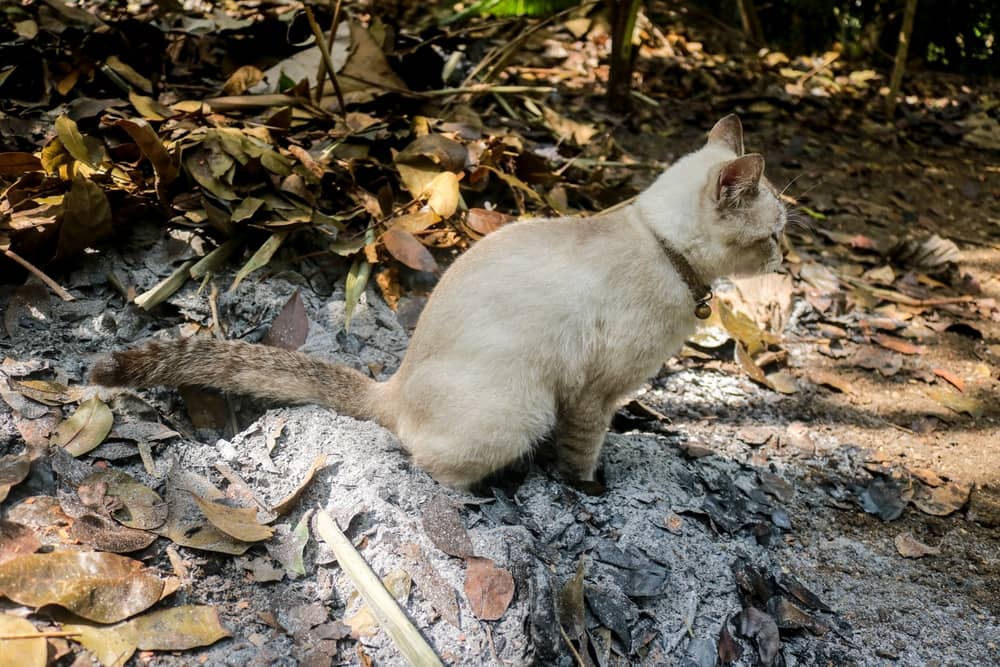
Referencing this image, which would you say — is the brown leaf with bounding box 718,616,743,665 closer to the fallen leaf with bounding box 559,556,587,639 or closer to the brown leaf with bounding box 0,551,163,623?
the fallen leaf with bounding box 559,556,587,639

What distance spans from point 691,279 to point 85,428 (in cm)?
232

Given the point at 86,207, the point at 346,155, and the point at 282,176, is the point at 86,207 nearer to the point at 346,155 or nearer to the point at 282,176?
the point at 282,176

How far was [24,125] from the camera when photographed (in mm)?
3807

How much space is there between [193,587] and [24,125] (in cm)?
259

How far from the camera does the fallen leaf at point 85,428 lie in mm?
2729

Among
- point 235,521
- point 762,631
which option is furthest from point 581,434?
point 235,521

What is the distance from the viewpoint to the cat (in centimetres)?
305

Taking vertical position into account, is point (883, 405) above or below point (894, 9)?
below

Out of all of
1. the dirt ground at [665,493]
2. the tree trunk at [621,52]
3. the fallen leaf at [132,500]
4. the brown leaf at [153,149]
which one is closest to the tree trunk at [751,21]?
the tree trunk at [621,52]

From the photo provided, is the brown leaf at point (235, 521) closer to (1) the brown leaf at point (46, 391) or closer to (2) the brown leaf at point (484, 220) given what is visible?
(1) the brown leaf at point (46, 391)

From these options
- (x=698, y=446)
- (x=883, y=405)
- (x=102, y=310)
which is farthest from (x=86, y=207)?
(x=883, y=405)

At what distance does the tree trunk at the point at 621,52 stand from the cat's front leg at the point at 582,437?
11.3 feet

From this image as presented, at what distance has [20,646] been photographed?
6.79ft

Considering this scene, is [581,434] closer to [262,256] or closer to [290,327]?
[290,327]
